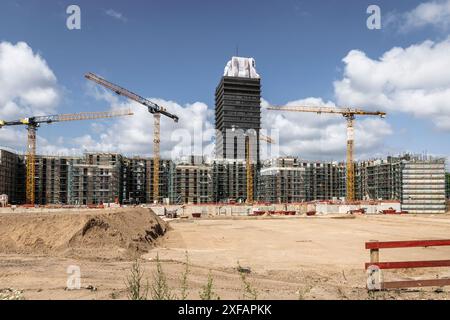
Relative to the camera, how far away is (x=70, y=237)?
16844mm

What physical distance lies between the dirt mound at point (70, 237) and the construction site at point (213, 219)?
0.06 meters

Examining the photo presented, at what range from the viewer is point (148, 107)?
101 meters

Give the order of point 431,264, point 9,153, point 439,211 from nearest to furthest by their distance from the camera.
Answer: point 431,264 < point 439,211 < point 9,153

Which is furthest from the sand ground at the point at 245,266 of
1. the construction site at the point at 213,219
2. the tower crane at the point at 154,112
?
the tower crane at the point at 154,112

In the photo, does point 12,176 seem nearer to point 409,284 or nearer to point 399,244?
point 399,244

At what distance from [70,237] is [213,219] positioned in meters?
40.3

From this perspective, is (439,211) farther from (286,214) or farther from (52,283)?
(52,283)

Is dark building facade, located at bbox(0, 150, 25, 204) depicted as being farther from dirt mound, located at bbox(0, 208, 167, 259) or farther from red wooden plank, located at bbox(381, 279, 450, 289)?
red wooden plank, located at bbox(381, 279, 450, 289)

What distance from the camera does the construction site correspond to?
11.2 meters

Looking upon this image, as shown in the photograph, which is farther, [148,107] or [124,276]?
[148,107]

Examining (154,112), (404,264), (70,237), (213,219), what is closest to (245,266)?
(404,264)

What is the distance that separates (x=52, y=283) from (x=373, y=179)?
121 metres
